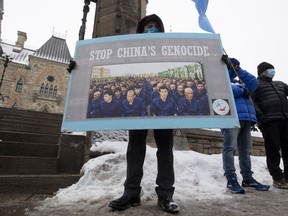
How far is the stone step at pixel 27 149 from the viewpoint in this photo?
3904 millimetres

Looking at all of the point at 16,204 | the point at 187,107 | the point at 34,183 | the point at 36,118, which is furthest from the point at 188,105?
the point at 36,118

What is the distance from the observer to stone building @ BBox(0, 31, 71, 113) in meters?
33.0

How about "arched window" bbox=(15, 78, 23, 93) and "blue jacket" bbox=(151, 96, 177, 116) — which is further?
"arched window" bbox=(15, 78, 23, 93)

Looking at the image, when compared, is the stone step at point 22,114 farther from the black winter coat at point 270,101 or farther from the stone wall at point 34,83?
the stone wall at point 34,83

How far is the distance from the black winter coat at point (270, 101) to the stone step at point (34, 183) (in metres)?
3.14

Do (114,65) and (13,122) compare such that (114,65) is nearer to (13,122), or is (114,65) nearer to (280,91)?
(280,91)

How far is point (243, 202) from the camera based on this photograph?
8.04 feet

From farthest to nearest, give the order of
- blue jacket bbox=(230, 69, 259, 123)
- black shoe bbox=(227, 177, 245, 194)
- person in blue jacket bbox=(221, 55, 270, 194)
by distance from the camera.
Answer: blue jacket bbox=(230, 69, 259, 123) < person in blue jacket bbox=(221, 55, 270, 194) < black shoe bbox=(227, 177, 245, 194)

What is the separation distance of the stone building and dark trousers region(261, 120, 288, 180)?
1300 inches

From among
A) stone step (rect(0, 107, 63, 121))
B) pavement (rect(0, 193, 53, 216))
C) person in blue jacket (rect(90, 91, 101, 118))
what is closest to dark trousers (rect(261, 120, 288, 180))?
person in blue jacket (rect(90, 91, 101, 118))

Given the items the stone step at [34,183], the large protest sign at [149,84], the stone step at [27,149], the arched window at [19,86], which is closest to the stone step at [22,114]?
the stone step at [27,149]

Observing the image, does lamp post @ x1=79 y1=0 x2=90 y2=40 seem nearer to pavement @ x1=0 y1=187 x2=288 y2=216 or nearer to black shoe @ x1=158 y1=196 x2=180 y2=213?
pavement @ x1=0 y1=187 x2=288 y2=216

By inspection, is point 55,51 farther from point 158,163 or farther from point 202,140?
point 158,163

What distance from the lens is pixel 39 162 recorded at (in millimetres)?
3658
